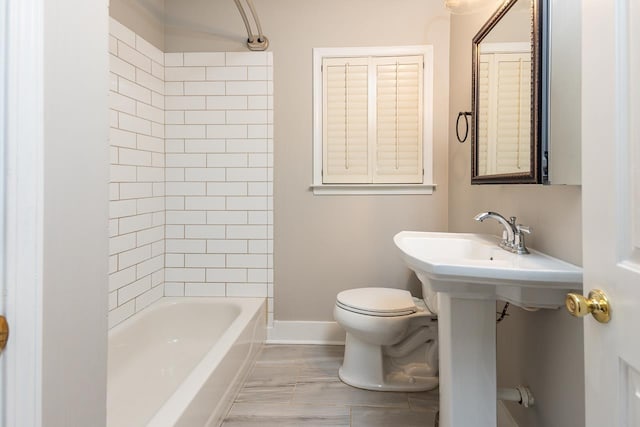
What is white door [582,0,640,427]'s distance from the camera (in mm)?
583

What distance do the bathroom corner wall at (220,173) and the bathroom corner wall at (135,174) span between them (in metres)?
0.10

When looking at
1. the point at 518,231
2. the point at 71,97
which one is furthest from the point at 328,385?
the point at 71,97

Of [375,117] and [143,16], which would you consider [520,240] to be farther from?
[143,16]

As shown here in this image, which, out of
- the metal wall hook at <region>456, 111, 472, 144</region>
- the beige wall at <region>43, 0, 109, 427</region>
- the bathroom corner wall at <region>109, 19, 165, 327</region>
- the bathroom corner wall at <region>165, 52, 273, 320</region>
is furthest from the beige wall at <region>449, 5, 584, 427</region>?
the bathroom corner wall at <region>109, 19, 165, 327</region>

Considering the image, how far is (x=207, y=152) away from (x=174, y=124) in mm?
310

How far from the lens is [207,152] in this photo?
8.45 ft

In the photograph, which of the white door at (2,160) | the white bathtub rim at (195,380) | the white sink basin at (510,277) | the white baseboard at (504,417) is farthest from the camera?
the white baseboard at (504,417)

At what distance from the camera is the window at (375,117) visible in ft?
8.07

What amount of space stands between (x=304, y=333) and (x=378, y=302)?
79 centimetres

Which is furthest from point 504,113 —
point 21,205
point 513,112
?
point 21,205

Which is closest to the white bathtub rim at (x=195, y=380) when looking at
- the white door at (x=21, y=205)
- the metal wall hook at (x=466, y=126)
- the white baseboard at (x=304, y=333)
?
the white baseboard at (x=304, y=333)

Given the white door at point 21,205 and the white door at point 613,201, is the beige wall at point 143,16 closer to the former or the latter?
the white door at point 21,205

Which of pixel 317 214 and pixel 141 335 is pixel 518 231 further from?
pixel 141 335

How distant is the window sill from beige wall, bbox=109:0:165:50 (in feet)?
4.83
